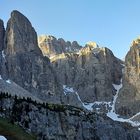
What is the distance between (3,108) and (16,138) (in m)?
69.7

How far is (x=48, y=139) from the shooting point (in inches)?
7849

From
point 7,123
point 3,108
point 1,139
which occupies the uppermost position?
point 3,108

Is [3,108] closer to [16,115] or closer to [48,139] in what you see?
[16,115]

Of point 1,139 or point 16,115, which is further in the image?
point 16,115

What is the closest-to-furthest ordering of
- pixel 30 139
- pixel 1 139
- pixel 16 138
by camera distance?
pixel 1 139 → pixel 16 138 → pixel 30 139

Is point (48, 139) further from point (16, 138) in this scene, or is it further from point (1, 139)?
point (1, 139)

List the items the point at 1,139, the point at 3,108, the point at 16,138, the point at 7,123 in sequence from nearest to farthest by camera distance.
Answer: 1. the point at 1,139
2. the point at 16,138
3. the point at 7,123
4. the point at 3,108

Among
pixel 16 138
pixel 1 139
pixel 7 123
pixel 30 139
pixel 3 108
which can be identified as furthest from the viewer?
pixel 3 108

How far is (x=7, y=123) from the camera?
146875mm

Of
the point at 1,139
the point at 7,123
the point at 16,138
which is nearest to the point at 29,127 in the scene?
the point at 7,123

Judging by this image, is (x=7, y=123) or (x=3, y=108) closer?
(x=7, y=123)

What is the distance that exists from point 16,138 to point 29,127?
70528mm

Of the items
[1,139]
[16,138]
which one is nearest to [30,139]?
[16,138]

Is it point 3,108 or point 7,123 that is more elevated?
point 3,108
